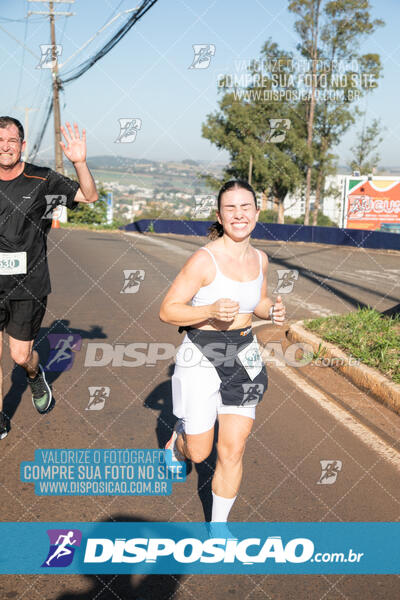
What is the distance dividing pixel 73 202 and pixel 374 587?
323 centimetres

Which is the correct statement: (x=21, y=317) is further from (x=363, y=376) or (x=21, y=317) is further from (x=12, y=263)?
(x=363, y=376)

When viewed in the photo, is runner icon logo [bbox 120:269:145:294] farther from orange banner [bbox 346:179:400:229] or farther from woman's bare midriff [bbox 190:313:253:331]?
orange banner [bbox 346:179:400:229]

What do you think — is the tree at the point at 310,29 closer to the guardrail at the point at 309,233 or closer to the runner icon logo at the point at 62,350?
the guardrail at the point at 309,233

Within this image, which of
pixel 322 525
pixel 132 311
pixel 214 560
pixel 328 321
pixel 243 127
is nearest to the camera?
pixel 214 560

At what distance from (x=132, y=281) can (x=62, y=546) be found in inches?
424

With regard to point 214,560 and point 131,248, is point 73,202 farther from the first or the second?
point 131,248

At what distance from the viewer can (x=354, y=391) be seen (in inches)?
238

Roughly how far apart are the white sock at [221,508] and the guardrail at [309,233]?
2225 centimetres

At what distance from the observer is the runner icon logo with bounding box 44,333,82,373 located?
263 inches

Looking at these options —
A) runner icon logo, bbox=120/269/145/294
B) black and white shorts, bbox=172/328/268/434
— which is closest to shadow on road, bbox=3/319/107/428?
black and white shorts, bbox=172/328/268/434

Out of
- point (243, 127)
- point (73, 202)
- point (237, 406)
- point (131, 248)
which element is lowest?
point (131, 248)

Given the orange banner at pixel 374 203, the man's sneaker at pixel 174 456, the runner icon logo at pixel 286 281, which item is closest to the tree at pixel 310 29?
the orange banner at pixel 374 203

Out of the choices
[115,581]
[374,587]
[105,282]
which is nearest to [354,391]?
[374,587]

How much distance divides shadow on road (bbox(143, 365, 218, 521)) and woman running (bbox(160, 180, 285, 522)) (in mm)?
446
